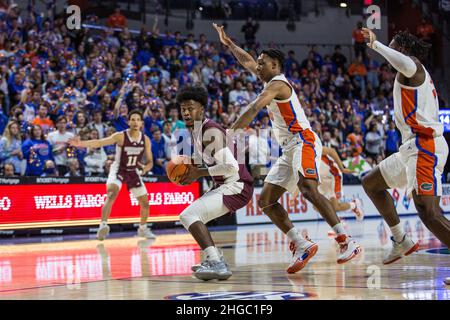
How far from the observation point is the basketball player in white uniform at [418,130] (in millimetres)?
7594

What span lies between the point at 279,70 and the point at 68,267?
3.53 metres

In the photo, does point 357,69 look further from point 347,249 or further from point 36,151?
point 347,249

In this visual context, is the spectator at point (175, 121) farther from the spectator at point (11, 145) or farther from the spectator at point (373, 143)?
the spectator at point (373, 143)

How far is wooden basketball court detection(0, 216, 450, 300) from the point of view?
23.2ft

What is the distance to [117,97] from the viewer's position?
1920cm

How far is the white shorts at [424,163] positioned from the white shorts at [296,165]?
125 centimetres

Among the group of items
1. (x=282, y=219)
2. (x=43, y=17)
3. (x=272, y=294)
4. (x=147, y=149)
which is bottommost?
(x=272, y=294)

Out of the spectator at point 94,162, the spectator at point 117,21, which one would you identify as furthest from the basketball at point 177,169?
the spectator at point 117,21

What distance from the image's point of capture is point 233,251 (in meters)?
12.2

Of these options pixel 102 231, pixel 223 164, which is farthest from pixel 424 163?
pixel 102 231

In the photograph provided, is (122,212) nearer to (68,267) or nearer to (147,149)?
(147,149)

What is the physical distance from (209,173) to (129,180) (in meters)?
7.54

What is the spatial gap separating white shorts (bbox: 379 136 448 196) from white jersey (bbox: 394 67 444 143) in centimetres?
9
